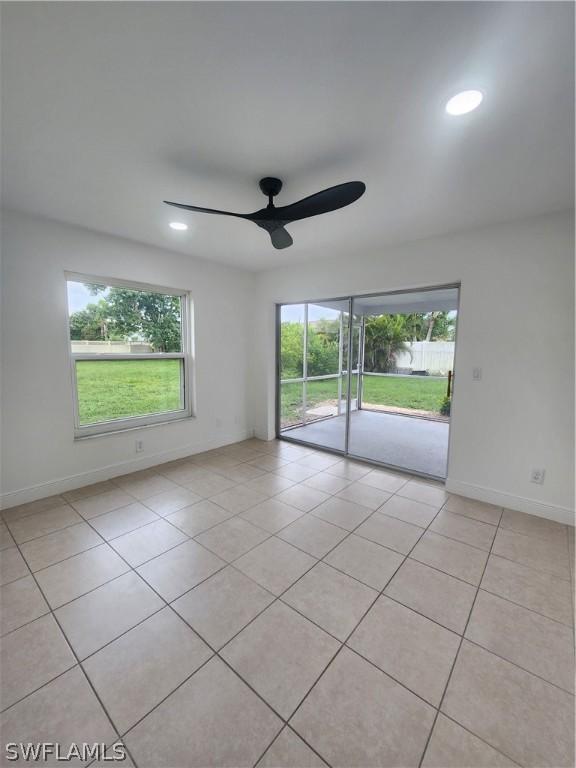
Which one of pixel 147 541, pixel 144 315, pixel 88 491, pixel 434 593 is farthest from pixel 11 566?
pixel 434 593

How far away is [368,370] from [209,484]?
3451 mm

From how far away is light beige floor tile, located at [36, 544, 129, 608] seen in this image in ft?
5.67

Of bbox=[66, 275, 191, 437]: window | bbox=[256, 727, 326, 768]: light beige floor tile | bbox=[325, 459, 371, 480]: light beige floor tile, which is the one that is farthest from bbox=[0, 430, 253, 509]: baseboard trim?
bbox=[256, 727, 326, 768]: light beige floor tile

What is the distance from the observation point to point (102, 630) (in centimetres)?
151

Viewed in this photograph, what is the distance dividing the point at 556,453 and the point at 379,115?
2717 millimetres

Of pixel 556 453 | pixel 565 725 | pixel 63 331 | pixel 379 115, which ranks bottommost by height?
pixel 565 725

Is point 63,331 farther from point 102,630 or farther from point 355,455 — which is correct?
point 355,455

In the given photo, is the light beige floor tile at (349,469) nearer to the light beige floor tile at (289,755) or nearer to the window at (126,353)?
the window at (126,353)

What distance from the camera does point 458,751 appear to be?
1.07 metres

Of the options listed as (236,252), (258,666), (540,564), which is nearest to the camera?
(258,666)

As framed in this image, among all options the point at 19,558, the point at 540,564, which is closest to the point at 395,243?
the point at 540,564

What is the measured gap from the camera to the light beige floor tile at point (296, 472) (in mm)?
3277

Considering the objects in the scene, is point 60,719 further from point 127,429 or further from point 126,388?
point 126,388

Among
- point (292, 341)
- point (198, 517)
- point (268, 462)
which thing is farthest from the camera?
point (292, 341)
